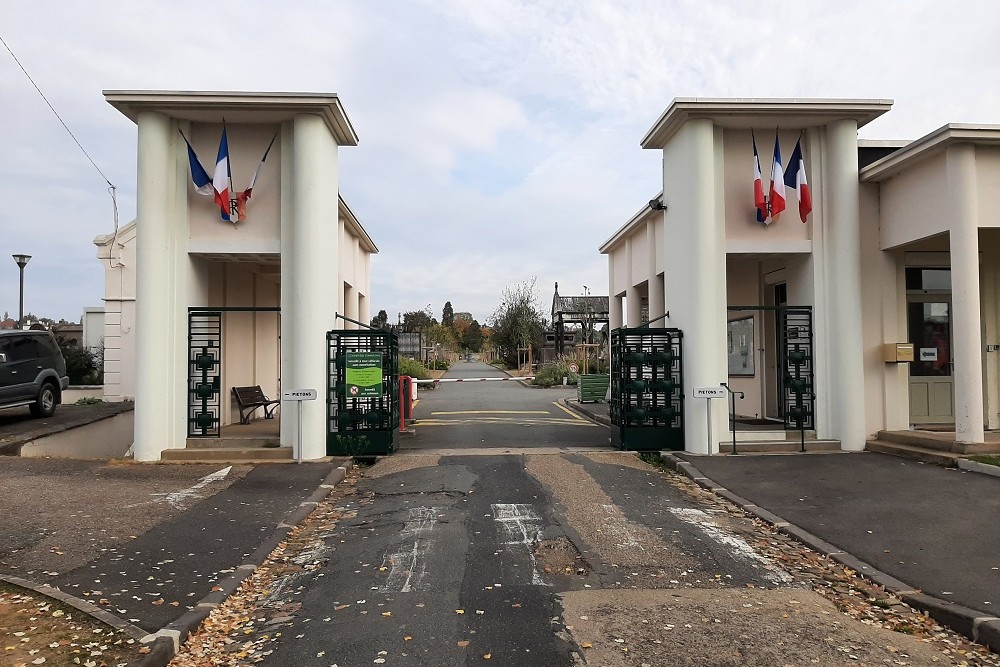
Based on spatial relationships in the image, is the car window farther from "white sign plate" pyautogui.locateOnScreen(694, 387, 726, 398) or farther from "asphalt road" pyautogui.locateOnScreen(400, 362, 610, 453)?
"white sign plate" pyautogui.locateOnScreen(694, 387, 726, 398)

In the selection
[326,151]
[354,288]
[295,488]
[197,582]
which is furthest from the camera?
[354,288]

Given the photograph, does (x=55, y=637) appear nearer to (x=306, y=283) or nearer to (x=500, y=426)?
(x=306, y=283)

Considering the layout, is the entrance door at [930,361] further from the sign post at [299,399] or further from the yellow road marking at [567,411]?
the sign post at [299,399]

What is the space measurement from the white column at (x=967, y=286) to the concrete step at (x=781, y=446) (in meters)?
2.01

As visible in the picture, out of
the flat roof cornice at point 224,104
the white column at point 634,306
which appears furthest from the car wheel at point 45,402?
the white column at point 634,306

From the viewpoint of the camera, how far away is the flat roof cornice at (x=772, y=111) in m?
11.3

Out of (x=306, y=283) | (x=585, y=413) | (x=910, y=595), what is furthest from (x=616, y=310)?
(x=910, y=595)

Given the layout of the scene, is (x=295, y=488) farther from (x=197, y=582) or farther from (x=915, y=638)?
(x=915, y=638)

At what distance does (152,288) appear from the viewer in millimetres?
11039

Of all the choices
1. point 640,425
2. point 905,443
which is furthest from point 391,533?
point 905,443

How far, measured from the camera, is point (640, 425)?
11938mm

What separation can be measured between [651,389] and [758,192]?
3683 mm

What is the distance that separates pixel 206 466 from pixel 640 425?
22.7 ft

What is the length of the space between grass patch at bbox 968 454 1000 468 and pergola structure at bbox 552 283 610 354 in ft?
92.8
